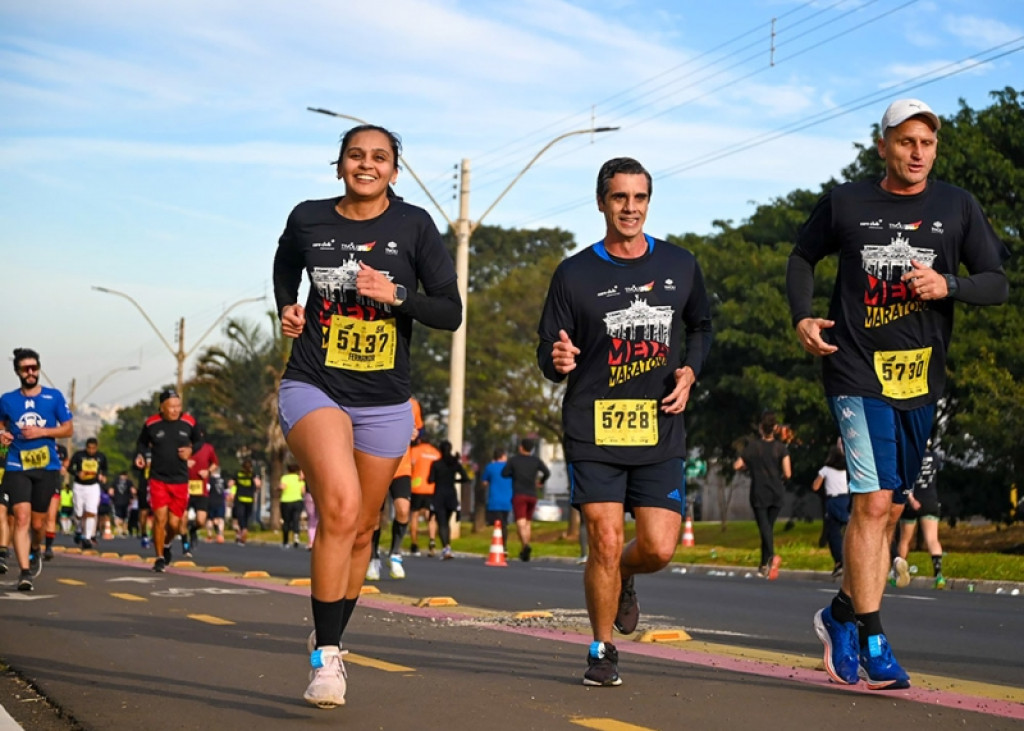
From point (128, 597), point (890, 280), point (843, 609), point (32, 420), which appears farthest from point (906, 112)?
point (32, 420)

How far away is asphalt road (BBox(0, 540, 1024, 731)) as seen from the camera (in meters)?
6.01

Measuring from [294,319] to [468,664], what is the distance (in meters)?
2.17

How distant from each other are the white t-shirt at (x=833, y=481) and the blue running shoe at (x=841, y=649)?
39.7 ft

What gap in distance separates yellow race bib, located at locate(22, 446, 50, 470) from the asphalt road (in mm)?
1080

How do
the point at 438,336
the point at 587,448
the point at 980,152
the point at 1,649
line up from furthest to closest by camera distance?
the point at 438,336 → the point at 980,152 → the point at 1,649 → the point at 587,448

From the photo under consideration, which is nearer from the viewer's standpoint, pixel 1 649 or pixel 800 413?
pixel 1 649

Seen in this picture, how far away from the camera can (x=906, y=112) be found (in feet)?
21.5

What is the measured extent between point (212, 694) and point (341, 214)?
2.00 m

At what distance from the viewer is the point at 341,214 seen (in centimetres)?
665

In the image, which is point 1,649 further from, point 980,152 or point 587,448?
point 980,152

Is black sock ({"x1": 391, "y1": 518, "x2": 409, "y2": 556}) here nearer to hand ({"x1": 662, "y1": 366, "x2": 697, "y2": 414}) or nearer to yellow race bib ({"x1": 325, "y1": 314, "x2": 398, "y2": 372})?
hand ({"x1": 662, "y1": 366, "x2": 697, "y2": 414})

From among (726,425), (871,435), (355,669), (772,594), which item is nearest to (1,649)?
(355,669)

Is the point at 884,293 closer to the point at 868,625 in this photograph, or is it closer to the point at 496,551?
the point at 868,625

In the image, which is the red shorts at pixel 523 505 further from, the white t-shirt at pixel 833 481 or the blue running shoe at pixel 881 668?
the blue running shoe at pixel 881 668
